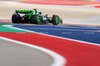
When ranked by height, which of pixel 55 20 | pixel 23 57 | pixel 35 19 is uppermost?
pixel 23 57

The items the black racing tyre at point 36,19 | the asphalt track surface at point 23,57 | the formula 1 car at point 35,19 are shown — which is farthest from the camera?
the formula 1 car at point 35,19

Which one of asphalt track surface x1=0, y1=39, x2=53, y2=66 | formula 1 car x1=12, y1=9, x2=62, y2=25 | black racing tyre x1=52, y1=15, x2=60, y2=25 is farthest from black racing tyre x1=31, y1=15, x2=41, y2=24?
asphalt track surface x1=0, y1=39, x2=53, y2=66

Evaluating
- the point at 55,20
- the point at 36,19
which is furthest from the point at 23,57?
the point at 55,20

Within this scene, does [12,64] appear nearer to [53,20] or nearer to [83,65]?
[83,65]

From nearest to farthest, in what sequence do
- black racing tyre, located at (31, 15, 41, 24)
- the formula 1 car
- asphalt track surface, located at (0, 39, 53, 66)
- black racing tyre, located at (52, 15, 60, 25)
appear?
asphalt track surface, located at (0, 39, 53, 66) → black racing tyre, located at (31, 15, 41, 24) → the formula 1 car → black racing tyre, located at (52, 15, 60, 25)

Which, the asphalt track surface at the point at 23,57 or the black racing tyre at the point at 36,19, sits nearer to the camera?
the asphalt track surface at the point at 23,57

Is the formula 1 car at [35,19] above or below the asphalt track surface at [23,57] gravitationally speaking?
below

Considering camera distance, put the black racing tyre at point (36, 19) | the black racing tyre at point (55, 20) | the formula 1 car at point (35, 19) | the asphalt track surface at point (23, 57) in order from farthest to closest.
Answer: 1. the black racing tyre at point (55, 20)
2. the formula 1 car at point (35, 19)
3. the black racing tyre at point (36, 19)
4. the asphalt track surface at point (23, 57)

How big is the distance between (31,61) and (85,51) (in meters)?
2.14

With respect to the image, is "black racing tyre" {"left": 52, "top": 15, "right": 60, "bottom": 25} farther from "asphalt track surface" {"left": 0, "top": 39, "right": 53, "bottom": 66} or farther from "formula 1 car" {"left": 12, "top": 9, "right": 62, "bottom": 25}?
"asphalt track surface" {"left": 0, "top": 39, "right": 53, "bottom": 66}

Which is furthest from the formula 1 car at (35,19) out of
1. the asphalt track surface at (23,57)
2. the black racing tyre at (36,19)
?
the asphalt track surface at (23,57)

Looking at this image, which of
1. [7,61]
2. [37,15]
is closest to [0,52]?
[7,61]

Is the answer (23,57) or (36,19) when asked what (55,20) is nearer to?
(36,19)

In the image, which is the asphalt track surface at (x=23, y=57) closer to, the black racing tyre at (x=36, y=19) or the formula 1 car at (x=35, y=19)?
the black racing tyre at (x=36, y=19)
